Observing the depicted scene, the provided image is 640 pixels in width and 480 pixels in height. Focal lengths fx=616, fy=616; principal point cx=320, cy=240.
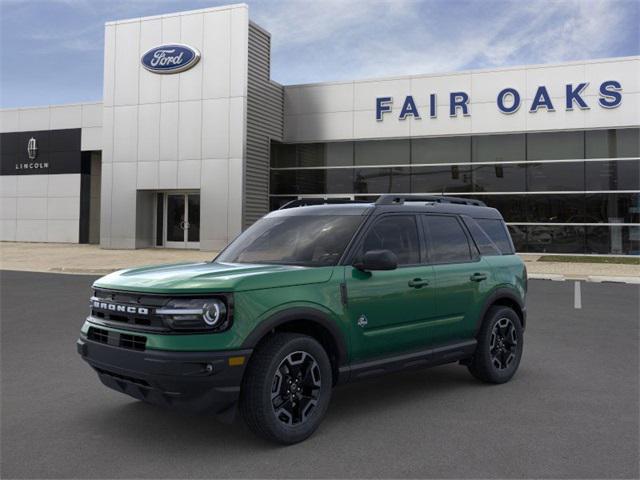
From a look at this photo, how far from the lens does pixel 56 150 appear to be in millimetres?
33438

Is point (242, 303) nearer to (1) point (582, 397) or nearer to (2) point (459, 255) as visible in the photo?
(2) point (459, 255)

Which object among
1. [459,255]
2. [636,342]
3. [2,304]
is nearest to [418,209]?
[459,255]

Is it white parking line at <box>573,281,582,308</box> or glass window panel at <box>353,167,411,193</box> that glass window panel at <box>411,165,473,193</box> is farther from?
white parking line at <box>573,281,582,308</box>

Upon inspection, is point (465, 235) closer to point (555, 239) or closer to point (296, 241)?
point (296, 241)

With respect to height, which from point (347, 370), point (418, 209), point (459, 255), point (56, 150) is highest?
point (56, 150)

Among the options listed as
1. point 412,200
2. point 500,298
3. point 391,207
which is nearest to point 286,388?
point 391,207

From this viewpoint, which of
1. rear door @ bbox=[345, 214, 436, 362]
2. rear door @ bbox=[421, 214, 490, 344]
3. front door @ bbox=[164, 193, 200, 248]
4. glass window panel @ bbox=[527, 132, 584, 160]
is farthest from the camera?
front door @ bbox=[164, 193, 200, 248]

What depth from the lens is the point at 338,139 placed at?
89.4ft

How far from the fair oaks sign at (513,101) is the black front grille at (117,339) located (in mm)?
22811

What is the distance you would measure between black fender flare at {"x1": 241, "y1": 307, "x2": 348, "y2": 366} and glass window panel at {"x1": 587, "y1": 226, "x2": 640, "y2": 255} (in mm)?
21782

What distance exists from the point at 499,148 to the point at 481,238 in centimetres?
1994

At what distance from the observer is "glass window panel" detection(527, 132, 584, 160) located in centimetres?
2398

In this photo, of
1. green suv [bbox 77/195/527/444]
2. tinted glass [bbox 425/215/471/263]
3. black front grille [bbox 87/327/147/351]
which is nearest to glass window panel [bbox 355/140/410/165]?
green suv [bbox 77/195/527/444]

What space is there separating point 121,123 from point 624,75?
20.8m
